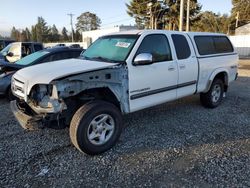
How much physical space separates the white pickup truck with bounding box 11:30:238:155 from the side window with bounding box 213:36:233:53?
2.90 ft

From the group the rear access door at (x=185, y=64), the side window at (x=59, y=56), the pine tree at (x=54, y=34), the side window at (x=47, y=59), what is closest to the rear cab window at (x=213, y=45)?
the rear access door at (x=185, y=64)

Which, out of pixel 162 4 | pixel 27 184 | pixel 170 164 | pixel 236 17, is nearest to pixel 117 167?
pixel 170 164

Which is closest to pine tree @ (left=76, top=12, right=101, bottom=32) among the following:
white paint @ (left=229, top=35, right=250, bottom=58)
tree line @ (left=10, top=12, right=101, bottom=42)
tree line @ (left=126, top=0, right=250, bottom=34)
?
tree line @ (left=10, top=12, right=101, bottom=42)

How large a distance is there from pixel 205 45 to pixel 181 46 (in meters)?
1.03

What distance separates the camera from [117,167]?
347cm

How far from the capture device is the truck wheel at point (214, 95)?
614 cm

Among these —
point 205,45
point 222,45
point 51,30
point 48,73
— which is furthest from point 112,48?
point 51,30

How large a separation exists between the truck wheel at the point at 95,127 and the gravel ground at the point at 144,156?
7.0 inches

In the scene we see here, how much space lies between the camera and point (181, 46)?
5148mm

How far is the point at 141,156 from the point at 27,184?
1.67 meters

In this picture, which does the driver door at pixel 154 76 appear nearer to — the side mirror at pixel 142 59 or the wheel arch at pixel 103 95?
the side mirror at pixel 142 59

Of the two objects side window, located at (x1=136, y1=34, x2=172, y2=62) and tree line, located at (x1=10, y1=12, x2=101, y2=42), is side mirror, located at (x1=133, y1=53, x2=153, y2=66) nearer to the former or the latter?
side window, located at (x1=136, y1=34, x2=172, y2=62)

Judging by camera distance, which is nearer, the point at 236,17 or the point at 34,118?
the point at 34,118

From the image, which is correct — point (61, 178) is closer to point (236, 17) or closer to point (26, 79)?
point (26, 79)
